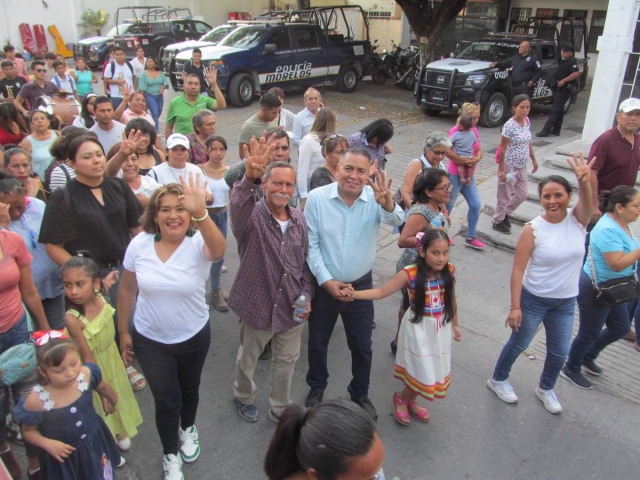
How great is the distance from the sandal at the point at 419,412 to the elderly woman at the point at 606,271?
53.4 inches

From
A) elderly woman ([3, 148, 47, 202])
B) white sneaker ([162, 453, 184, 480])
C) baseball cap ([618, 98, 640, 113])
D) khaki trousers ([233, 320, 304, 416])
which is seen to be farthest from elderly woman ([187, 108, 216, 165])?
baseball cap ([618, 98, 640, 113])

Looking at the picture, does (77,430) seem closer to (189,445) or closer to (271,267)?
(189,445)

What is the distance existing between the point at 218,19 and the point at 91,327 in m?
29.9

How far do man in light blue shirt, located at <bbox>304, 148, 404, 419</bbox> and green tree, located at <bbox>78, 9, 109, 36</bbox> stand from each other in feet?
→ 88.0

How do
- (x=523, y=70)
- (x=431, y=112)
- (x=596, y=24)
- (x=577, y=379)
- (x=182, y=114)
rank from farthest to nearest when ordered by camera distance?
(x=596, y=24) → (x=431, y=112) → (x=523, y=70) → (x=182, y=114) → (x=577, y=379)

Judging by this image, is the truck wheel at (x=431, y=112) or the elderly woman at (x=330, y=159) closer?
the elderly woman at (x=330, y=159)

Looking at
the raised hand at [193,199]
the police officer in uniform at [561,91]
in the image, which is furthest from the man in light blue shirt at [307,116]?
the police officer in uniform at [561,91]

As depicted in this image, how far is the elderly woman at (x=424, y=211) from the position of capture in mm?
3699

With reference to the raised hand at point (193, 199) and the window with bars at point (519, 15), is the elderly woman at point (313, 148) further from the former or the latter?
the window with bars at point (519, 15)

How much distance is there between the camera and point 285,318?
3254mm

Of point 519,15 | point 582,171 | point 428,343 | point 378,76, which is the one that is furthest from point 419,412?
point 519,15

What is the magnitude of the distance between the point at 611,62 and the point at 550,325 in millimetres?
6169

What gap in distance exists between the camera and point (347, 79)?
16.5m

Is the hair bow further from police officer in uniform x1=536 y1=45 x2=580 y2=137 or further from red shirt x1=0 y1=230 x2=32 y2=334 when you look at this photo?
police officer in uniform x1=536 y1=45 x2=580 y2=137
